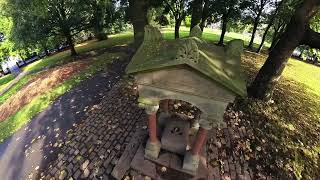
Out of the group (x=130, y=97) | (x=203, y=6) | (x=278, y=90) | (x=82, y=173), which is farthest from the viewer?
(x=203, y=6)

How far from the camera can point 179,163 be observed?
6.74 meters

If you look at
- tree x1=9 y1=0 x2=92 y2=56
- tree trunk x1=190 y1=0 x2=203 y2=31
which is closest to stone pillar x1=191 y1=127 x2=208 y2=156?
tree trunk x1=190 y1=0 x2=203 y2=31

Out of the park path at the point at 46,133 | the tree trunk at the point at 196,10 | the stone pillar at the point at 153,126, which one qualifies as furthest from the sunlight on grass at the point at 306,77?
the park path at the point at 46,133

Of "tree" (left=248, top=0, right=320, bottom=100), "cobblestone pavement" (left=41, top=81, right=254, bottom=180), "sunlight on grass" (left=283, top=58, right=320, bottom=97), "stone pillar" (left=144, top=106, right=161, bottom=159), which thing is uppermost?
"tree" (left=248, top=0, right=320, bottom=100)

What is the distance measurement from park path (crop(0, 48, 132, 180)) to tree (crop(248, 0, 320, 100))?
8.80 metres

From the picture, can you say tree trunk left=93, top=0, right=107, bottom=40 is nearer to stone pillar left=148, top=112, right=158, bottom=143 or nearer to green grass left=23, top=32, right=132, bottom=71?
green grass left=23, top=32, right=132, bottom=71

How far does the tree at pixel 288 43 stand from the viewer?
330 inches

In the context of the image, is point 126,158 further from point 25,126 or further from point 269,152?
point 25,126

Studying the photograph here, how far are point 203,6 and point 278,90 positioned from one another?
11.0 metres

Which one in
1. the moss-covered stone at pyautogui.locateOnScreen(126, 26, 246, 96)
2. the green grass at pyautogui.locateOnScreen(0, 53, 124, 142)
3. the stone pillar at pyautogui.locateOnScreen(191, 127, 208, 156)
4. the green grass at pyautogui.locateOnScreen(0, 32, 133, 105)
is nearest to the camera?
the moss-covered stone at pyautogui.locateOnScreen(126, 26, 246, 96)

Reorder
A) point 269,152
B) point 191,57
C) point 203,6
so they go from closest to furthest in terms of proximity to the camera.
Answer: point 191,57 < point 269,152 < point 203,6

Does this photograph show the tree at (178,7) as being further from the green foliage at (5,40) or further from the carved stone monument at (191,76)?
the green foliage at (5,40)

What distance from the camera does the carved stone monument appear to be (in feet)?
15.1

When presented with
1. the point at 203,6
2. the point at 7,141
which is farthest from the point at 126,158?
the point at 203,6
